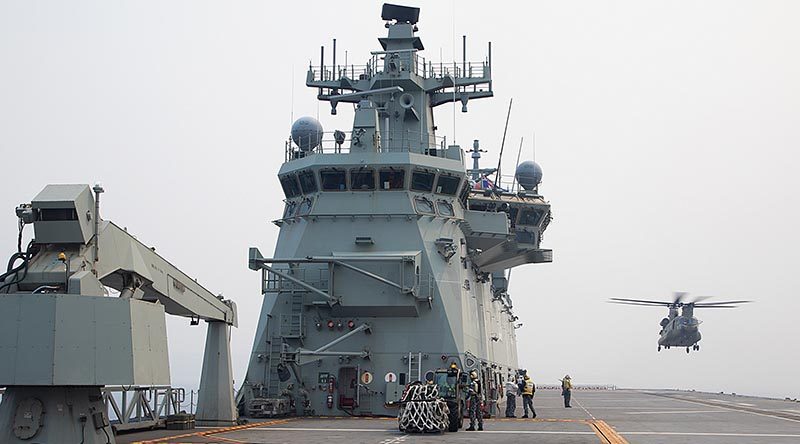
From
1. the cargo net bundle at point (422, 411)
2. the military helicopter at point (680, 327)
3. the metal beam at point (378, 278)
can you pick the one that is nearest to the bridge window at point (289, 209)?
the metal beam at point (378, 278)

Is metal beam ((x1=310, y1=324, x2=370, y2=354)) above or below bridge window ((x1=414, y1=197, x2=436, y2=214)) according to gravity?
below

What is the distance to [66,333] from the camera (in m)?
13.0

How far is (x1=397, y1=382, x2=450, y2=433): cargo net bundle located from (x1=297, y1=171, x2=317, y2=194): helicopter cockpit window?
900cm

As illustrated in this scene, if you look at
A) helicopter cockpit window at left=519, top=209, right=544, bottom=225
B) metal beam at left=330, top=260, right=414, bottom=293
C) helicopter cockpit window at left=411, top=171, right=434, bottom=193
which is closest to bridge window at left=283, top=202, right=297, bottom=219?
metal beam at left=330, top=260, right=414, bottom=293

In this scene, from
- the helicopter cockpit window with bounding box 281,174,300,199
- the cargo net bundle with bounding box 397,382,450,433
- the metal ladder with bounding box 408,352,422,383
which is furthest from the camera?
the helicopter cockpit window with bounding box 281,174,300,199

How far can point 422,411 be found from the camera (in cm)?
2033

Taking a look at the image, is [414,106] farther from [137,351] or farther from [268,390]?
[137,351]

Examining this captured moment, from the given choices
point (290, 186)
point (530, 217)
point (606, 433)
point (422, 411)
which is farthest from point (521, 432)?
point (530, 217)

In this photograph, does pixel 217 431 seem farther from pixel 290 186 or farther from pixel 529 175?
pixel 529 175

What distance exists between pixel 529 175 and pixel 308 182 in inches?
538

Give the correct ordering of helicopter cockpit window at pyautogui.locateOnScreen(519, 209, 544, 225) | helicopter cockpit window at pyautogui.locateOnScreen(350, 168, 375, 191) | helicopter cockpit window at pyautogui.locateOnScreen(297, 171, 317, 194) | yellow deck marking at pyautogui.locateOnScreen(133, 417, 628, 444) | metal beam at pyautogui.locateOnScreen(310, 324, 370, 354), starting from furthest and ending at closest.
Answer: helicopter cockpit window at pyautogui.locateOnScreen(519, 209, 544, 225) < helicopter cockpit window at pyautogui.locateOnScreen(297, 171, 317, 194) < helicopter cockpit window at pyautogui.locateOnScreen(350, 168, 375, 191) < metal beam at pyautogui.locateOnScreen(310, 324, 370, 354) < yellow deck marking at pyautogui.locateOnScreen(133, 417, 628, 444)

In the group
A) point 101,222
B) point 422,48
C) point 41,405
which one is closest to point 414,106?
point 422,48

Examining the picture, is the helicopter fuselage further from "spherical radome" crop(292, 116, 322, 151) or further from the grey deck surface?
"spherical radome" crop(292, 116, 322, 151)

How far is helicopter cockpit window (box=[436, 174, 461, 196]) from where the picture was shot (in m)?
28.3
